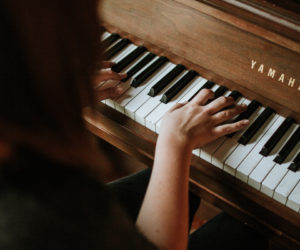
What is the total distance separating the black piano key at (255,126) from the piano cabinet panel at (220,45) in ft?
0.15

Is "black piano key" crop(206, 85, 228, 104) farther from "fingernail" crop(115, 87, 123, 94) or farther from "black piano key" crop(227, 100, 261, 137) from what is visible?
"fingernail" crop(115, 87, 123, 94)

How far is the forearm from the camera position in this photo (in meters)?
0.98

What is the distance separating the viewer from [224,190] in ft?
4.18

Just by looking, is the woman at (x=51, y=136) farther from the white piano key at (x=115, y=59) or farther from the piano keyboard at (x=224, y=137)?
the white piano key at (x=115, y=59)

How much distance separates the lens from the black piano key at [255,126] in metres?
1.22

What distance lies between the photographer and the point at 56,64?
21.7 inches

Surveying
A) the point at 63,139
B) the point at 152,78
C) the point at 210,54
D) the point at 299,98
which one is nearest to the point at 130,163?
the point at 152,78

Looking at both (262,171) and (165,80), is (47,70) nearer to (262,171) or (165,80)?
(262,171)

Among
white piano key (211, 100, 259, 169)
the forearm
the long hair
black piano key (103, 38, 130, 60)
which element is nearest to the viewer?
the long hair

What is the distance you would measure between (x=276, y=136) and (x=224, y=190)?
0.78 feet

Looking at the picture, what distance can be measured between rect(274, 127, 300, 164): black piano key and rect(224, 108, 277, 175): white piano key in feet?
0.27

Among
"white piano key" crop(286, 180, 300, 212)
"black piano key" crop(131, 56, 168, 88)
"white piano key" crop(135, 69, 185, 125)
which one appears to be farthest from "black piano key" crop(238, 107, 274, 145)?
"black piano key" crop(131, 56, 168, 88)

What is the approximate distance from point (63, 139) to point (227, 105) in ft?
2.53

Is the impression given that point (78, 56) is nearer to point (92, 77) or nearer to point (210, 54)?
point (92, 77)
